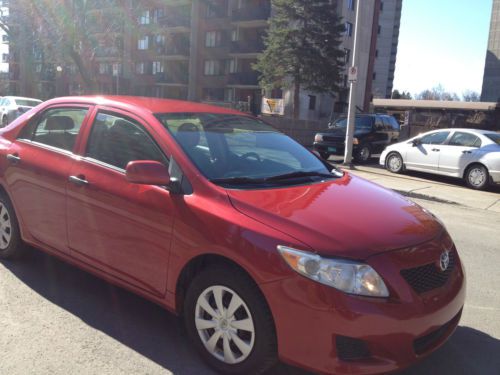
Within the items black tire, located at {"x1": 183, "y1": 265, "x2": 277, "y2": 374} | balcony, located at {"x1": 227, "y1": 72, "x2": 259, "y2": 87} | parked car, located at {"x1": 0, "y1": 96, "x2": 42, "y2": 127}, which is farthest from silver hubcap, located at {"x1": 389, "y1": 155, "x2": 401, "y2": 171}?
balcony, located at {"x1": 227, "y1": 72, "x2": 259, "y2": 87}

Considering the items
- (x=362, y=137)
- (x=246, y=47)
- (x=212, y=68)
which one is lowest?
(x=362, y=137)

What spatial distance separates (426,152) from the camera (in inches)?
A: 528

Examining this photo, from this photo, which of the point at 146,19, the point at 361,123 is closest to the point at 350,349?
the point at 361,123

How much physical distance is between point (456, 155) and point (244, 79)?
33.4m

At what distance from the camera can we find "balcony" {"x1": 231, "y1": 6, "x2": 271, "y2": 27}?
4150cm

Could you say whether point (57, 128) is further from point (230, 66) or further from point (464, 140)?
point (230, 66)

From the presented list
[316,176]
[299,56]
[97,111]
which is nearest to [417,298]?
[316,176]

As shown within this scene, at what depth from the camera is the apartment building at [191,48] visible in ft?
130

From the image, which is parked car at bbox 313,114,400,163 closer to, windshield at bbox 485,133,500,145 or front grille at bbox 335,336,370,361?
Result: windshield at bbox 485,133,500,145

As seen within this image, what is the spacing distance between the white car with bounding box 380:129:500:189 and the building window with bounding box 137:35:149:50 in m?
45.5

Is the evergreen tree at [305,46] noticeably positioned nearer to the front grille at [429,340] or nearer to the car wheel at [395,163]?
the car wheel at [395,163]

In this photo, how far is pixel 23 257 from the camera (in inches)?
185

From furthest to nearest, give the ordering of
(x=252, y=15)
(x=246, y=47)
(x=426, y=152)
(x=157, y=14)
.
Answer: (x=157, y=14) → (x=246, y=47) → (x=252, y=15) → (x=426, y=152)

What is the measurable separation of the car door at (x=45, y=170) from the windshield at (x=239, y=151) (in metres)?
1.02
